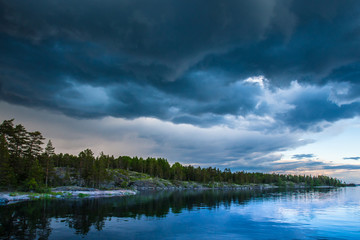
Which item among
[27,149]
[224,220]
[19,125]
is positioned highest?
[19,125]

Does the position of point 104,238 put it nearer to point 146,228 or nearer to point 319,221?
point 146,228

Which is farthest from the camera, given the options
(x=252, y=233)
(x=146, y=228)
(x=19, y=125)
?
(x=19, y=125)

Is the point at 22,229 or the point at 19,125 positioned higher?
the point at 19,125

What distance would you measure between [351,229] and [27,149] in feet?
358

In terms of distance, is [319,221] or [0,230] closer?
[0,230]

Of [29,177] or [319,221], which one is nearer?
[319,221]

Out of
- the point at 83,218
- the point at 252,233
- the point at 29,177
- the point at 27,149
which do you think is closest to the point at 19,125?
the point at 27,149

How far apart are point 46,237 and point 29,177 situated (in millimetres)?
71054

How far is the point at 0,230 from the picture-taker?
29.2m

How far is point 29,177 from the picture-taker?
85750 millimetres

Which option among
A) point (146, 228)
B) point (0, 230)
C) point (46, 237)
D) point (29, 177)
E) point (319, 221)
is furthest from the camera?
point (29, 177)

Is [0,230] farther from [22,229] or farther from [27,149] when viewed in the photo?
[27,149]

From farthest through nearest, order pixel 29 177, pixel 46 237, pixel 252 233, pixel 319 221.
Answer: pixel 29 177, pixel 319 221, pixel 252 233, pixel 46 237

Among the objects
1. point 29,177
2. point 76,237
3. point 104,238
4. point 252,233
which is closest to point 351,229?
point 252,233
